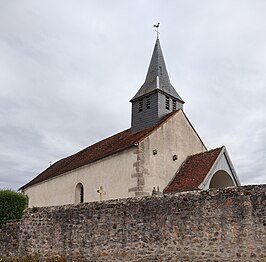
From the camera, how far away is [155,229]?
32.5 feet

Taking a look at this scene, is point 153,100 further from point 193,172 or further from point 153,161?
point 193,172

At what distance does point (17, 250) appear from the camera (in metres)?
12.4

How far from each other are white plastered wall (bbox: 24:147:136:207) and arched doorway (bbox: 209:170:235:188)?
14.7ft

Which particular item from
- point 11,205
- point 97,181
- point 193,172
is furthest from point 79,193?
point 11,205

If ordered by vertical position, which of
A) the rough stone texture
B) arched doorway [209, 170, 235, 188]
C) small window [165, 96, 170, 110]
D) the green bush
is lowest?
the rough stone texture

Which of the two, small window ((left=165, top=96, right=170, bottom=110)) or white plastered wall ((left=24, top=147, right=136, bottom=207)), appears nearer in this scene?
white plastered wall ((left=24, top=147, right=136, bottom=207))

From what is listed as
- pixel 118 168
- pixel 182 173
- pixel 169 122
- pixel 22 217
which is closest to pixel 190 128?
pixel 169 122

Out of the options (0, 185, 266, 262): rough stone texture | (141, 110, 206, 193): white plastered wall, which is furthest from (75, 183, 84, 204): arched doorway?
(0, 185, 266, 262): rough stone texture

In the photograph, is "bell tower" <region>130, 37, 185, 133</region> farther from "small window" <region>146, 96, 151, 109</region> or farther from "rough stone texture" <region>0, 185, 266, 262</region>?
"rough stone texture" <region>0, 185, 266, 262</region>

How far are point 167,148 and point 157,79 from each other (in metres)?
4.70

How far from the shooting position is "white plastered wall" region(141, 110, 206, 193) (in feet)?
58.2

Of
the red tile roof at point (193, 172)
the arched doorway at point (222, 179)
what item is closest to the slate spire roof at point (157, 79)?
the red tile roof at point (193, 172)

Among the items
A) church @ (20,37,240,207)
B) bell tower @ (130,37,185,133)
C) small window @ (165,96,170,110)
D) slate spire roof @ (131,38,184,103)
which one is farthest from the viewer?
slate spire roof @ (131,38,184,103)

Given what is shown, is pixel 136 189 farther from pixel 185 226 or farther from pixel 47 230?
pixel 185 226
